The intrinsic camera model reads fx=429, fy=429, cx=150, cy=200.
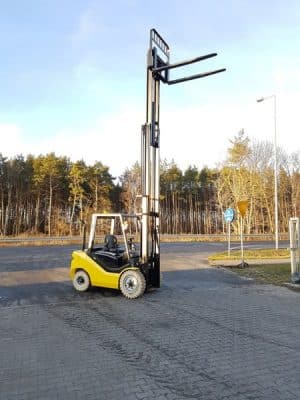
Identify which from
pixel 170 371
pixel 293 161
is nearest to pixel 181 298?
pixel 170 371

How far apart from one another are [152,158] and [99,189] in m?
47.9

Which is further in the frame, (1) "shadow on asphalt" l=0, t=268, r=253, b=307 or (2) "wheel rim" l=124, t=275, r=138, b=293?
(1) "shadow on asphalt" l=0, t=268, r=253, b=307

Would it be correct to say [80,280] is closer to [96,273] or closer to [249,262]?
[96,273]

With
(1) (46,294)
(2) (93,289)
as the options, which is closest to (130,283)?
(2) (93,289)

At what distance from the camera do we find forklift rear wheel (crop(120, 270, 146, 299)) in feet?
33.2

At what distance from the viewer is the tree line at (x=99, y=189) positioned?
167ft

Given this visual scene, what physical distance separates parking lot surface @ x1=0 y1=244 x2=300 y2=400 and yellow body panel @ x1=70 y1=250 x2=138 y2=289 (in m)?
0.33

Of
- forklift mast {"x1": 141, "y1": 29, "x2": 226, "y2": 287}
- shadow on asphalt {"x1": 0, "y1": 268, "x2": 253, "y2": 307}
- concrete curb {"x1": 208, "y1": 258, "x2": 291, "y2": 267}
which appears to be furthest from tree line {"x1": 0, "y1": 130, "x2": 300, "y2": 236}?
forklift mast {"x1": 141, "y1": 29, "x2": 226, "y2": 287}

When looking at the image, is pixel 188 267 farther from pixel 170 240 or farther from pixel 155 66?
pixel 170 240

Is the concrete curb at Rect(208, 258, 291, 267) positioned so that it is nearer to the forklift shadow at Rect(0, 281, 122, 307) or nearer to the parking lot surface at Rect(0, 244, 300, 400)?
the parking lot surface at Rect(0, 244, 300, 400)

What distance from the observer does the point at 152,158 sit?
1132 cm

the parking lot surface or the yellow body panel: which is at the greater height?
the yellow body panel

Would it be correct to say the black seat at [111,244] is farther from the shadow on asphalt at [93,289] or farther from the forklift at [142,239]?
A: the shadow on asphalt at [93,289]

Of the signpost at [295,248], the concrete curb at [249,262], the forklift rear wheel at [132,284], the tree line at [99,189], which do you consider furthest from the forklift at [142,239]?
the tree line at [99,189]
